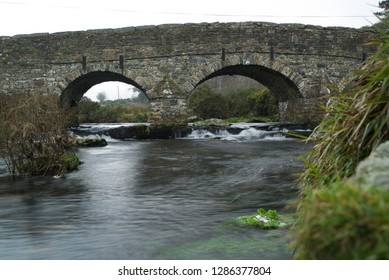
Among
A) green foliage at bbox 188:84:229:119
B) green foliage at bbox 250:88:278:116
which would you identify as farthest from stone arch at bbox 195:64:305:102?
green foliage at bbox 188:84:229:119

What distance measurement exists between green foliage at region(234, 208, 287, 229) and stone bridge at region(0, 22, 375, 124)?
14.1 m

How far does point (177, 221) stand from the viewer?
168 inches

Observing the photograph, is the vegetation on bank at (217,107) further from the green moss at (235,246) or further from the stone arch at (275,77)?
the green moss at (235,246)

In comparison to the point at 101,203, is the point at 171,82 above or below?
above

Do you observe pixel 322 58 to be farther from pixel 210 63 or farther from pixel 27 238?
pixel 27 238

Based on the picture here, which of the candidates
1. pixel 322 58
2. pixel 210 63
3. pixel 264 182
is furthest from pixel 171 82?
pixel 264 182

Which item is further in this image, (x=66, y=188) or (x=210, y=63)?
(x=210, y=63)

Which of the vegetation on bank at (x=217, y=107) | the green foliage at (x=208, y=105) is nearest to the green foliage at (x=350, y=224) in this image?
the vegetation on bank at (x=217, y=107)

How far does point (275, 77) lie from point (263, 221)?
56.1ft

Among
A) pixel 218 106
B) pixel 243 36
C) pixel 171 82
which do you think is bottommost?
pixel 218 106

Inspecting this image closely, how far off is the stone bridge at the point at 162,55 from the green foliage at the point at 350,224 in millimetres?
16793

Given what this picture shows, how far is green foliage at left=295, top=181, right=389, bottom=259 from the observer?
107 cm

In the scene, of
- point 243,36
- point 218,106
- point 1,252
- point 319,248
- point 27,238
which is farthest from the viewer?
point 218,106

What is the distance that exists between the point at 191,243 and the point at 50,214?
2.35 m
